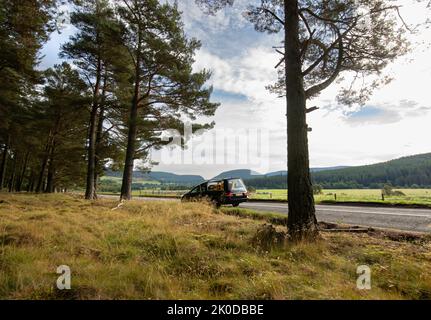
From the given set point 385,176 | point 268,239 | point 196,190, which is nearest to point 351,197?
point 196,190

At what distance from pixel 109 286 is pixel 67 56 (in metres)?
17.1

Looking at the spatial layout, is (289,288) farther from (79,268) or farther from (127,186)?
(127,186)

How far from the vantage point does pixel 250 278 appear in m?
3.57

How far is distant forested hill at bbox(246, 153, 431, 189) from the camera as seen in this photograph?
10631 centimetres

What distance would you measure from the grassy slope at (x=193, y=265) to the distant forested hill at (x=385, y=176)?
11644 centimetres

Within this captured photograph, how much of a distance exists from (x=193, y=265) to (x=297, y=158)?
3.43 metres

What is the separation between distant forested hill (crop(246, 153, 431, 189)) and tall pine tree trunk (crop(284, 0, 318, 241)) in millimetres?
115369

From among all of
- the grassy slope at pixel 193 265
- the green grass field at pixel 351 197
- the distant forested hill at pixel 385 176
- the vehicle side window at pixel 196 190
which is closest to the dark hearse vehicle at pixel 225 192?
the vehicle side window at pixel 196 190

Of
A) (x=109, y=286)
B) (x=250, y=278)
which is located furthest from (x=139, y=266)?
(x=250, y=278)

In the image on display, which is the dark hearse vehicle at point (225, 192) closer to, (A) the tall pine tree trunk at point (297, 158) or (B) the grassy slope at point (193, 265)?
(B) the grassy slope at point (193, 265)

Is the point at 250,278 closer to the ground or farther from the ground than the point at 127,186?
closer to the ground

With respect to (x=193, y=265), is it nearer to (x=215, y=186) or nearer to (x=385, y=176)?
(x=215, y=186)

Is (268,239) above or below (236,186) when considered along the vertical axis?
below

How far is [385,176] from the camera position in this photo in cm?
11675
